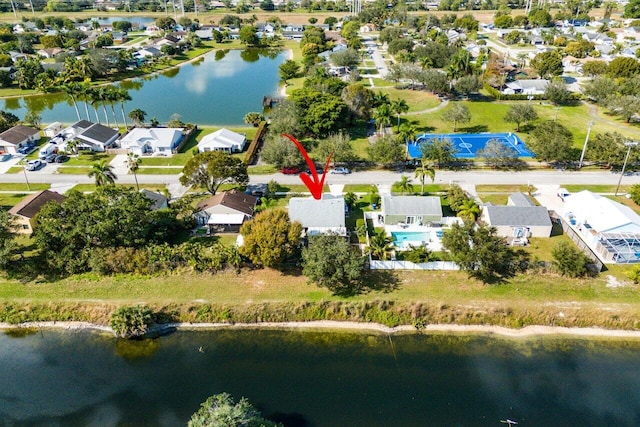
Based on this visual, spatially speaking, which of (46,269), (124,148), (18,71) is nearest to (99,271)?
(46,269)

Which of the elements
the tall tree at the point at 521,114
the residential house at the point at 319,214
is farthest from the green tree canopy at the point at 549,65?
the residential house at the point at 319,214

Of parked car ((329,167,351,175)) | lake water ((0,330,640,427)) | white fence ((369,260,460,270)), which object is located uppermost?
parked car ((329,167,351,175))

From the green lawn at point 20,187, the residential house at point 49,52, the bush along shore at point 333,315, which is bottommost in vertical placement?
the bush along shore at point 333,315

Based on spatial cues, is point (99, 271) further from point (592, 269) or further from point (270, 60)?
point (270, 60)

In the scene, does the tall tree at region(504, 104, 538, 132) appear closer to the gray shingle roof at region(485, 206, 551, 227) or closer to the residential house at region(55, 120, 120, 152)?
the gray shingle roof at region(485, 206, 551, 227)

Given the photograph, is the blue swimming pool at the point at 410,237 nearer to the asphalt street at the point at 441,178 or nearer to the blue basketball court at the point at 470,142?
the asphalt street at the point at 441,178

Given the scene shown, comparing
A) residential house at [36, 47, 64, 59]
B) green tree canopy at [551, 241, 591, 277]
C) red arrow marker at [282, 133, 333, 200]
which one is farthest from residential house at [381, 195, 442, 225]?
residential house at [36, 47, 64, 59]
